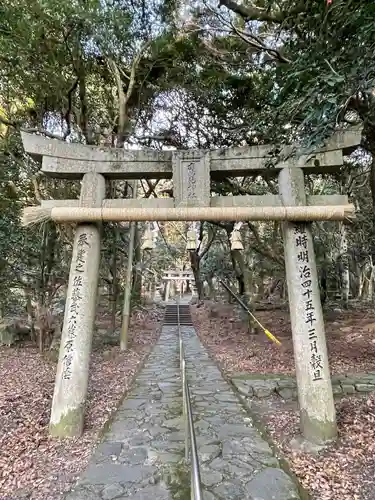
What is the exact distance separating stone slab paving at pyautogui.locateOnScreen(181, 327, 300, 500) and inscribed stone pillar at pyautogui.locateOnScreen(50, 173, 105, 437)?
5.79 feet

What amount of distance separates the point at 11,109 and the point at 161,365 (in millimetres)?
7883

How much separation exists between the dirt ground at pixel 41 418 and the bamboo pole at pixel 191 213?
2.94 metres

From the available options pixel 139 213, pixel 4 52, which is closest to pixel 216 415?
pixel 139 213

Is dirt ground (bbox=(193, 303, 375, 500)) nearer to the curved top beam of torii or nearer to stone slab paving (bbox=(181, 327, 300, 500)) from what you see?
stone slab paving (bbox=(181, 327, 300, 500))

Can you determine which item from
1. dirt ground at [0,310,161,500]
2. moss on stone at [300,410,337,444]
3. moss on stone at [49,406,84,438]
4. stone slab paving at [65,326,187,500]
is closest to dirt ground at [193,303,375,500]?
moss on stone at [300,410,337,444]

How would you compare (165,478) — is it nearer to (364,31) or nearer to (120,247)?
(364,31)

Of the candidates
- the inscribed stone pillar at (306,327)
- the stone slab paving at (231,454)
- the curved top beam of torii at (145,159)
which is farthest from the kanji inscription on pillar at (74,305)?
the inscribed stone pillar at (306,327)

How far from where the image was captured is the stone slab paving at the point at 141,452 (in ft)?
11.4

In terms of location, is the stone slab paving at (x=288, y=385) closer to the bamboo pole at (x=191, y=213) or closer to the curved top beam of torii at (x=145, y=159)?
the bamboo pole at (x=191, y=213)

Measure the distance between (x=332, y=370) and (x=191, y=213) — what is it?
15.8 ft

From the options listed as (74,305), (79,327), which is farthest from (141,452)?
(74,305)

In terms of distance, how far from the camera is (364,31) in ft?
10.2

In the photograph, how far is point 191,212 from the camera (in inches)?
192

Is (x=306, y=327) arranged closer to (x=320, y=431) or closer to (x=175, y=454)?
(x=320, y=431)
